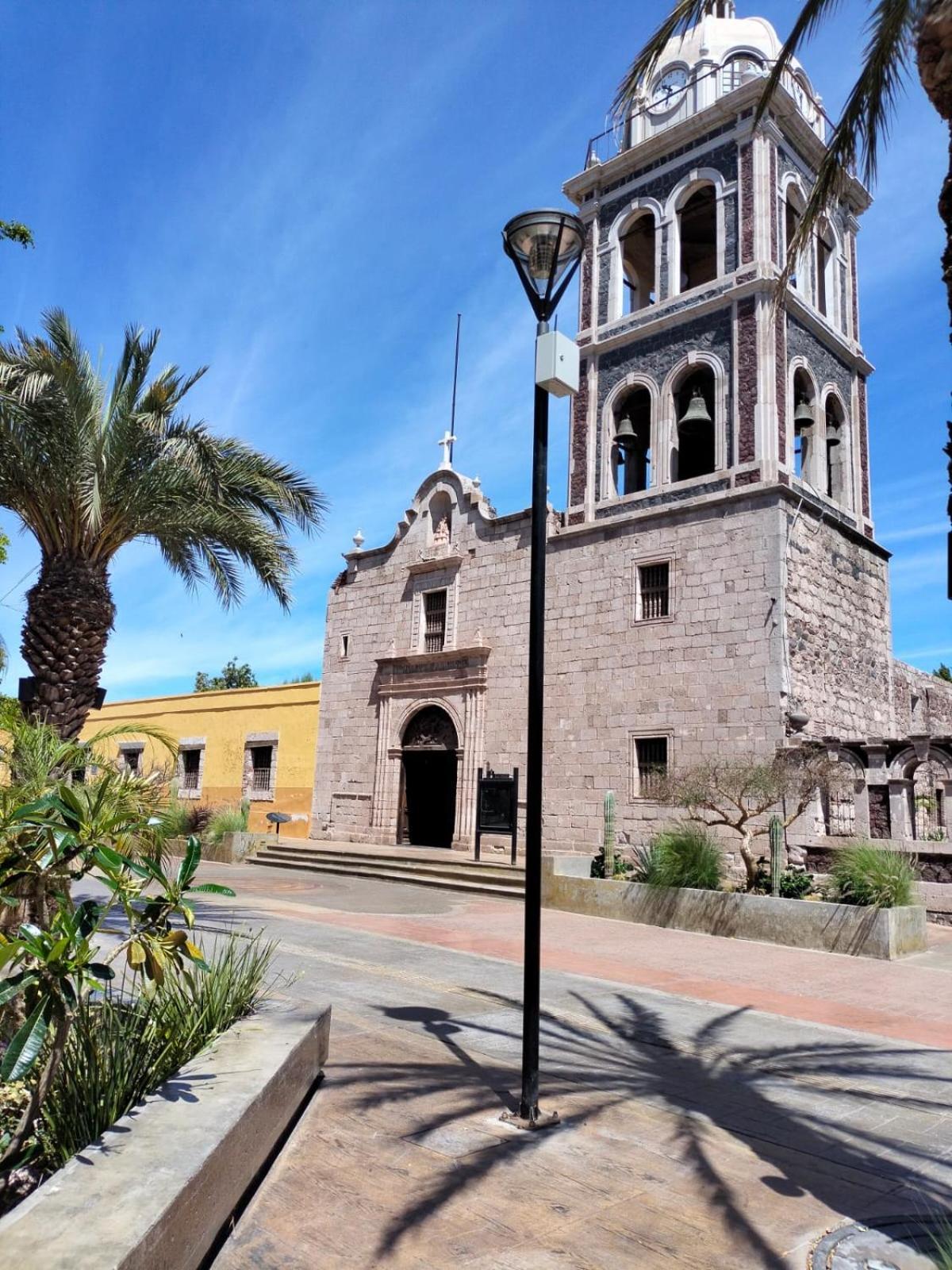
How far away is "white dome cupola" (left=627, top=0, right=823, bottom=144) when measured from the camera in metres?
20.4

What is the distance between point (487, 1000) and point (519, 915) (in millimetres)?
6480

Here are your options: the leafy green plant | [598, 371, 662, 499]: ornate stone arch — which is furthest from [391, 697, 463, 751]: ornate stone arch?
the leafy green plant

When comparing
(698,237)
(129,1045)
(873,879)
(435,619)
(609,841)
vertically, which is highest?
(698,237)

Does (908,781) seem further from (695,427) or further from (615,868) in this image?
(695,427)

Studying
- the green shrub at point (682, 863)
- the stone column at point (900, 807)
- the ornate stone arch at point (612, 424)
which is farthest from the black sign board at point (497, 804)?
the ornate stone arch at point (612, 424)

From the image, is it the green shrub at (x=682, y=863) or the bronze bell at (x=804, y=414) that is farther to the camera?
the bronze bell at (x=804, y=414)

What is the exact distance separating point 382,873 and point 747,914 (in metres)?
8.67

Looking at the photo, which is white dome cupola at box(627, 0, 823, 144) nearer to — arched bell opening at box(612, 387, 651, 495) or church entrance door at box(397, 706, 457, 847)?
arched bell opening at box(612, 387, 651, 495)

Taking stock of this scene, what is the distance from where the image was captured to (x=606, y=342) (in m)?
→ 20.9

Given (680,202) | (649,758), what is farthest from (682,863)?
(680,202)

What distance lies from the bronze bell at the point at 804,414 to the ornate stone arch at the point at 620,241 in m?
3.92

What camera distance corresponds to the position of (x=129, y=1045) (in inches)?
159

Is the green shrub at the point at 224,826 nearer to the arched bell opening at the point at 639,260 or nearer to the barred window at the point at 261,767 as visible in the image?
the barred window at the point at 261,767

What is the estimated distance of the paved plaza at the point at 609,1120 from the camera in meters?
3.52
